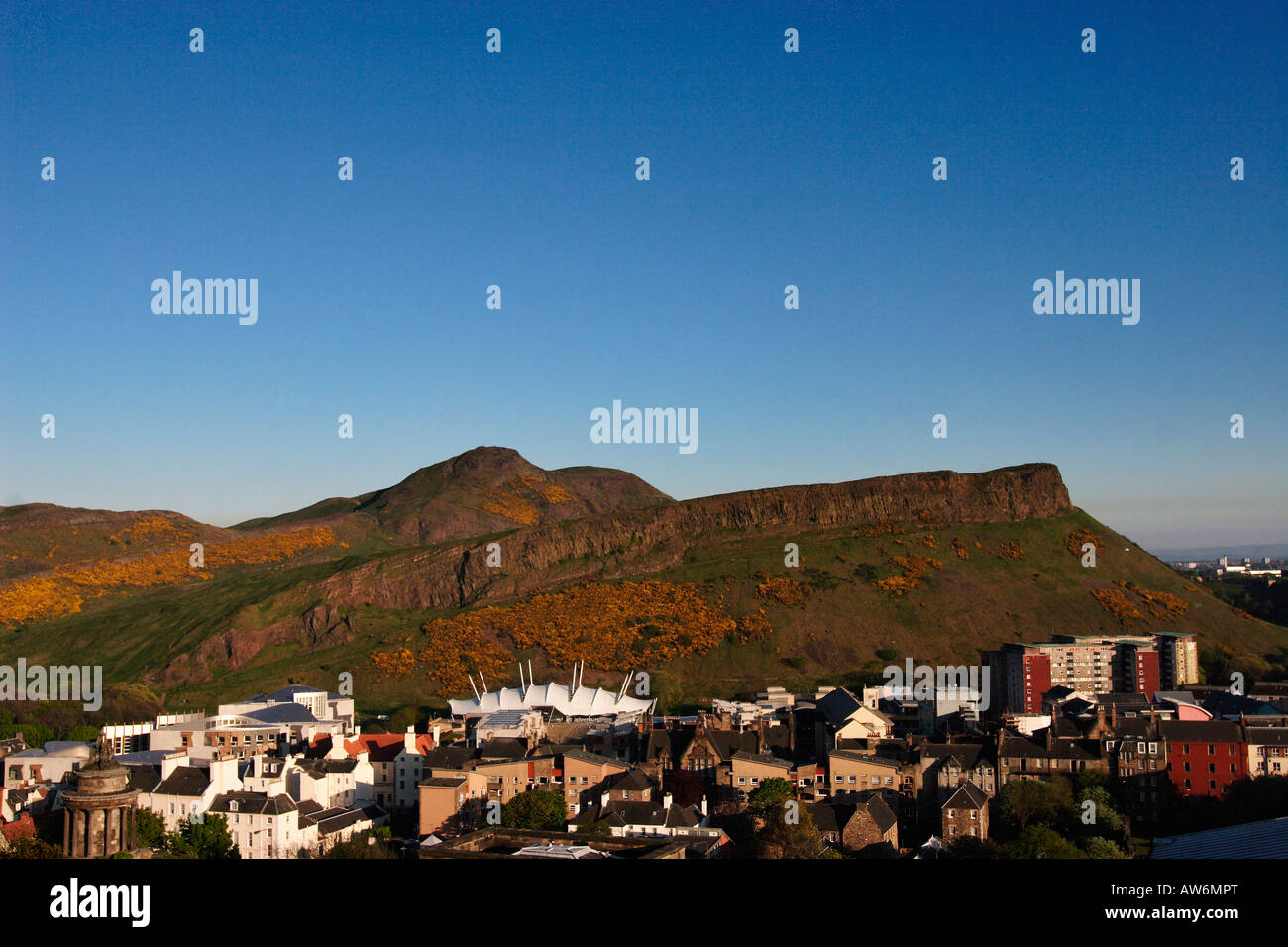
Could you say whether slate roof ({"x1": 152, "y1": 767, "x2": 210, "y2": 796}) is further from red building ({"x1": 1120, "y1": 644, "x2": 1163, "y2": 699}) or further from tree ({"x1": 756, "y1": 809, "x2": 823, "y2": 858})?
red building ({"x1": 1120, "y1": 644, "x2": 1163, "y2": 699})

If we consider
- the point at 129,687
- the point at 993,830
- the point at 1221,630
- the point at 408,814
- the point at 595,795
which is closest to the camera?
the point at 993,830

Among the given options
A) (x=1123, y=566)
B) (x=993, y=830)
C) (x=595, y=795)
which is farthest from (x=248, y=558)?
(x=993, y=830)

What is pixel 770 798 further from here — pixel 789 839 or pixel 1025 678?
pixel 1025 678

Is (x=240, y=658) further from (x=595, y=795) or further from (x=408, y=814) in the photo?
(x=595, y=795)

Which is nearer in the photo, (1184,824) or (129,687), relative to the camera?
(1184,824)

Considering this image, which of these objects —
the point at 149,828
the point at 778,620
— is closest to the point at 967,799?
the point at 149,828
